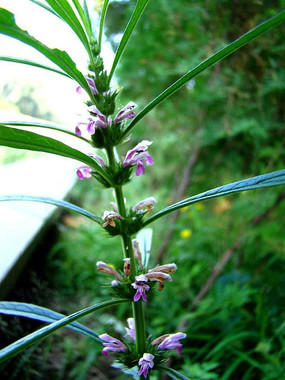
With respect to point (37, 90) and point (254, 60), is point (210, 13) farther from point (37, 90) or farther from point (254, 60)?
point (37, 90)

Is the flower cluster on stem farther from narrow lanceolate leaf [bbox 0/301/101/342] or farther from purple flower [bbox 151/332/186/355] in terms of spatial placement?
narrow lanceolate leaf [bbox 0/301/101/342]

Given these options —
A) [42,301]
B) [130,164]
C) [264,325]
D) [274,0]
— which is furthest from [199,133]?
[130,164]

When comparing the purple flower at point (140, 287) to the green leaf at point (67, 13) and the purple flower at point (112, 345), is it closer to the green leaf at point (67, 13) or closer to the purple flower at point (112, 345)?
the purple flower at point (112, 345)

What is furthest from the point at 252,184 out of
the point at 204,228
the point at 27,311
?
the point at 204,228

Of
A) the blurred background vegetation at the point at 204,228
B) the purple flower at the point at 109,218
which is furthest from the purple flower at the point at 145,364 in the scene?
the blurred background vegetation at the point at 204,228

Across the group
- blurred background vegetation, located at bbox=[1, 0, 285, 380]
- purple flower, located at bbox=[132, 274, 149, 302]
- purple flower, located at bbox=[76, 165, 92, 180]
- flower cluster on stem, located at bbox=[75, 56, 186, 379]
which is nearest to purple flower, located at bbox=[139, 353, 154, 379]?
flower cluster on stem, located at bbox=[75, 56, 186, 379]

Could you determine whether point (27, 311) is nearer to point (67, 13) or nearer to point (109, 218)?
point (109, 218)
